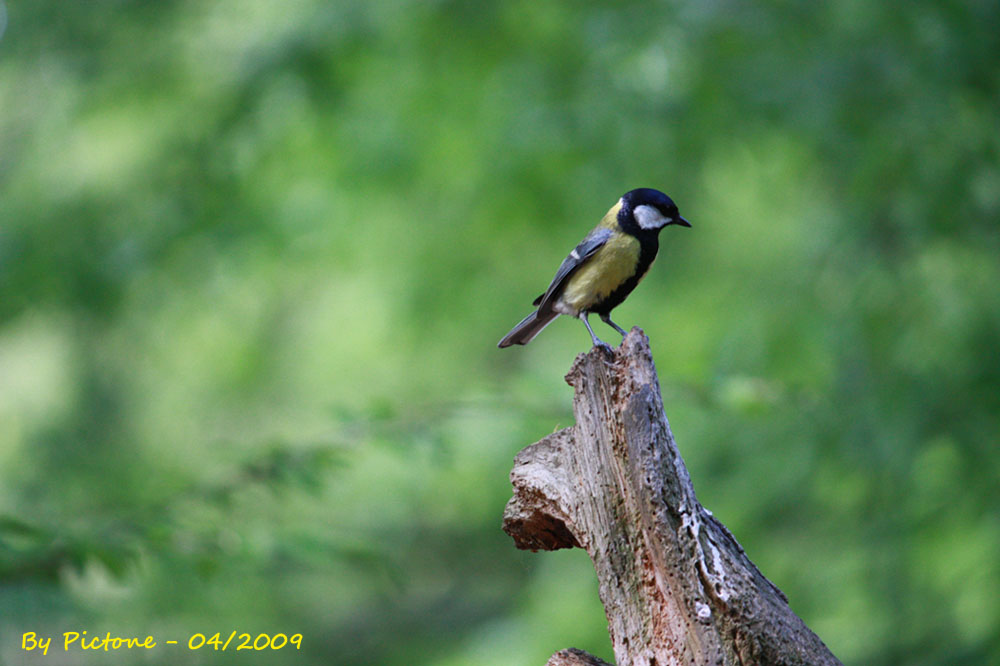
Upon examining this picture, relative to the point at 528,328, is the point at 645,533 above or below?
below

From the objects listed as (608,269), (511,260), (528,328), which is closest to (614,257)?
(608,269)

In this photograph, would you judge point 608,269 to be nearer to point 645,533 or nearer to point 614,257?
point 614,257

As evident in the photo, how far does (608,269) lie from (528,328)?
31cm

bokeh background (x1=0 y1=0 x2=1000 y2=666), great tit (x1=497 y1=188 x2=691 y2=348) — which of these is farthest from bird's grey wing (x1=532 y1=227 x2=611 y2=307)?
bokeh background (x1=0 y1=0 x2=1000 y2=666)

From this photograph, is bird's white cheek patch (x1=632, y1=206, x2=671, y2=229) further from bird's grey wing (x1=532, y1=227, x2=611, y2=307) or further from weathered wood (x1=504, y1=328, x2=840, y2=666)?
weathered wood (x1=504, y1=328, x2=840, y2=666)

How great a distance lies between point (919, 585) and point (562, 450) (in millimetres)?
3159

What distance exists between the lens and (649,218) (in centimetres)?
251

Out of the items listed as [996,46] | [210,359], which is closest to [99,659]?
[210,359]

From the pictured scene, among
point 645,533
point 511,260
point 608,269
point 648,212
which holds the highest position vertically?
point 511,260

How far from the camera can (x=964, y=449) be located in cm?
407

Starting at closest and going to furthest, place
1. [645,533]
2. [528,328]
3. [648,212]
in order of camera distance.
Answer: [645,533] → [648,212] → [528,328]

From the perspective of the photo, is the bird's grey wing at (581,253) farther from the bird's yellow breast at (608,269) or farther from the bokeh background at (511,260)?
the bokeh background at (511,260)

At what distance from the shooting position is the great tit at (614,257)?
251 centimetres

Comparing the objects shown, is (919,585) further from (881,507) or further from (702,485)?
(702,485)
